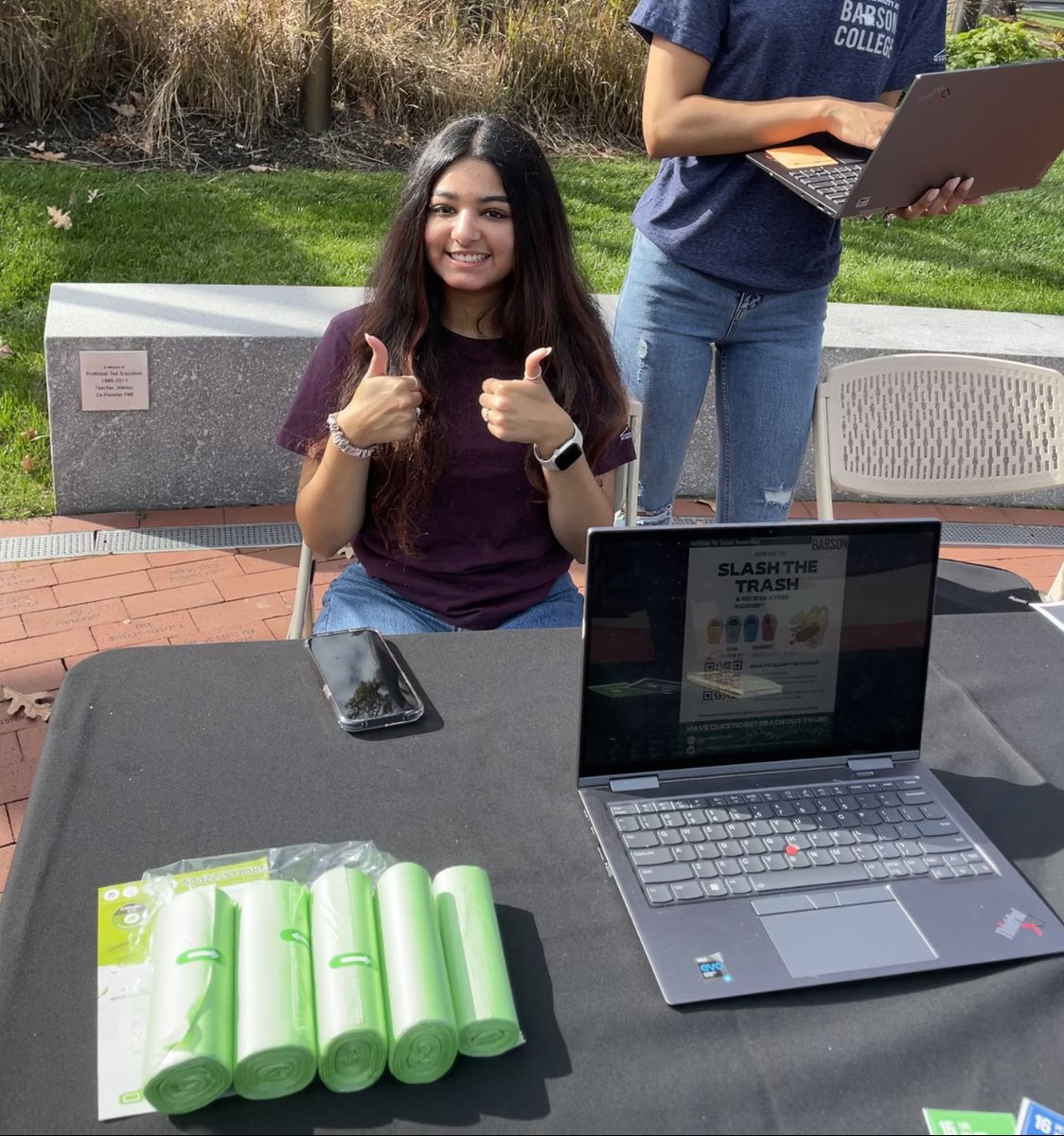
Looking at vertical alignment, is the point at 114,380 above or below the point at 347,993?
below

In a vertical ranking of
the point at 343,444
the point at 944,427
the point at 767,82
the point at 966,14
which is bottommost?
the point at 944,427

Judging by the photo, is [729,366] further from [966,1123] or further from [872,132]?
[966,1123]

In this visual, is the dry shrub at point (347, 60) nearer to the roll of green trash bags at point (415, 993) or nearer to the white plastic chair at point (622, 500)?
the white plastic chair at point (622, 500)

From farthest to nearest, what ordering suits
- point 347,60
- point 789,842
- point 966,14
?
point 966,14
point 347,60
point 789,842

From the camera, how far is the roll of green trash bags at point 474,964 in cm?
105

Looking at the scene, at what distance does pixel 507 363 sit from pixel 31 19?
17.5 feet

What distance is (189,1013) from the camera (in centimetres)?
98

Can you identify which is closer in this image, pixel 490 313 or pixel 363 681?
pixel 363 681

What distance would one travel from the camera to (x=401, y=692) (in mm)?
1579

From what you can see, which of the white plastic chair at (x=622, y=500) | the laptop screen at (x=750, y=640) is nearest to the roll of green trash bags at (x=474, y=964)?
the laptop screen at (x=750, y=640)

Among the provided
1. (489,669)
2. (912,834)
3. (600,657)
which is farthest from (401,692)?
(912,834)

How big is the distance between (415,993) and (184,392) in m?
3.05

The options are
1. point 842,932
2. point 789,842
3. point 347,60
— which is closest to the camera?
point 842,932

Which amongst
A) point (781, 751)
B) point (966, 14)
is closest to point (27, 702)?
point (781, 751)
